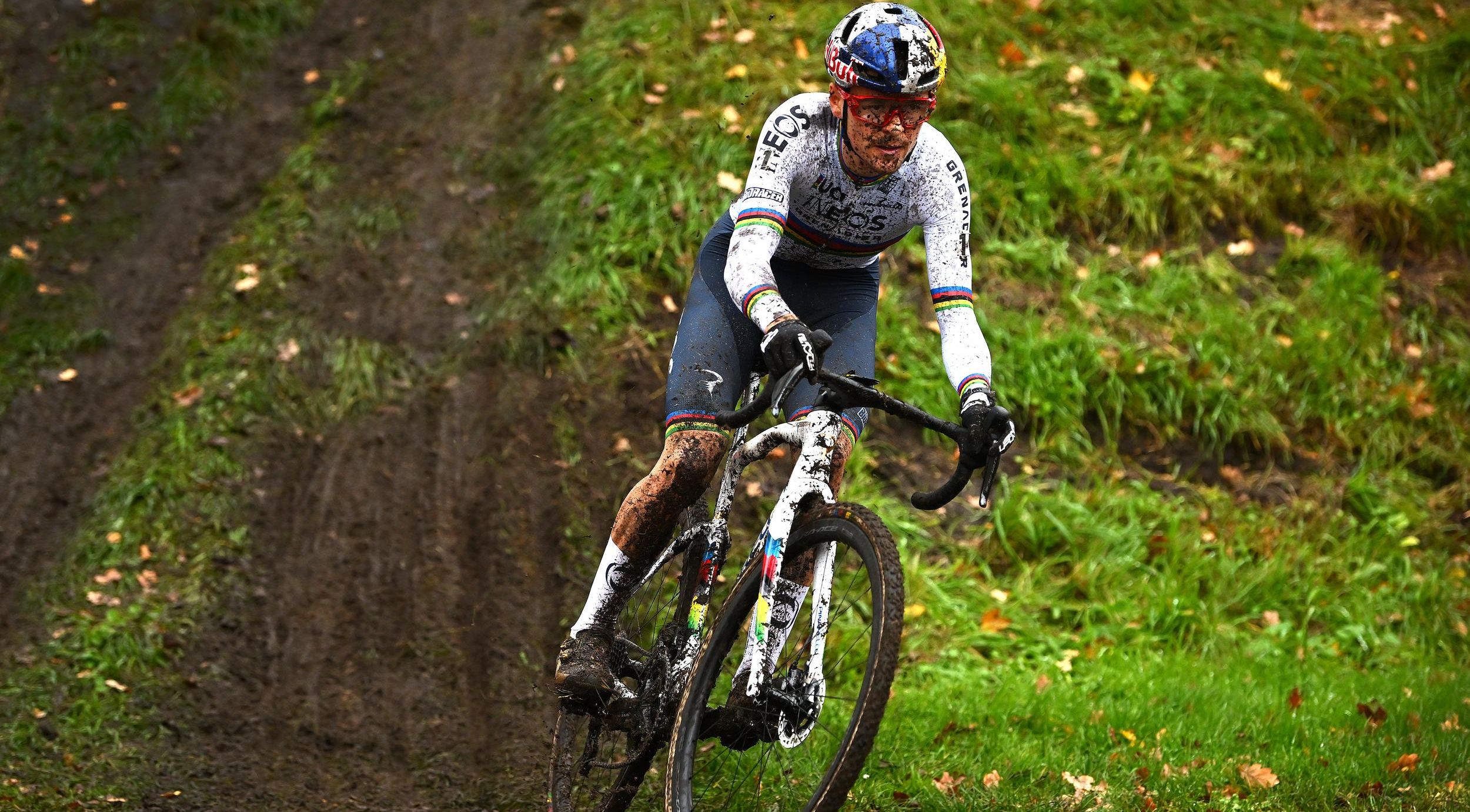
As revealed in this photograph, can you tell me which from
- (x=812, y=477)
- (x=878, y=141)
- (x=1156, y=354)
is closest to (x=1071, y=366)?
(x=1156, y=354)

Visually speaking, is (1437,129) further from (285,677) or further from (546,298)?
(285,677)

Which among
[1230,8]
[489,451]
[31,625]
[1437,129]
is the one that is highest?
[1230,8]

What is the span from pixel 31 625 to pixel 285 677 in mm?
1503

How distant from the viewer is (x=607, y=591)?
14.7 feet

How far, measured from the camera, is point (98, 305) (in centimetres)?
882

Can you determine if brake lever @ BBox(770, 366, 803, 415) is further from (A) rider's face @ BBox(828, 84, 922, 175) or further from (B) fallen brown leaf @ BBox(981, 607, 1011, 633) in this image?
(B) fallen brown leaf @ BBox(981, 607, 1011, 633)

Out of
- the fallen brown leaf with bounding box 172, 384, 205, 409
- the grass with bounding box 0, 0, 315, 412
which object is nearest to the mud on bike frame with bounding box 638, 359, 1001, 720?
the fallen brown leaf with bounding box 172, 384, 205, 409

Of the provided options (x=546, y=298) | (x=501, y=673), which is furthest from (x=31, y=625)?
(x=546, y=298)

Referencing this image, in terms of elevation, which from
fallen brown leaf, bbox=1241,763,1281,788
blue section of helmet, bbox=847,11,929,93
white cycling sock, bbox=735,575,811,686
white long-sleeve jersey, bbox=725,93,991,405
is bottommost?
fallen brown leaf, bbox=1241,763,1281,788

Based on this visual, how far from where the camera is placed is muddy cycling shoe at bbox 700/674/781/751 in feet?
12.3

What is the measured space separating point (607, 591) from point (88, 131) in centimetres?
832

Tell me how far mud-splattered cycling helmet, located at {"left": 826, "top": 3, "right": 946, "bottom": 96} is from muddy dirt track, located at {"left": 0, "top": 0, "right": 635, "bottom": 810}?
3.27 meters

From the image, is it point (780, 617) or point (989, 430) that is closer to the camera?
point (989, 430)

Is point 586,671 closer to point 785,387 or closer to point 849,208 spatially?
point 785,387
